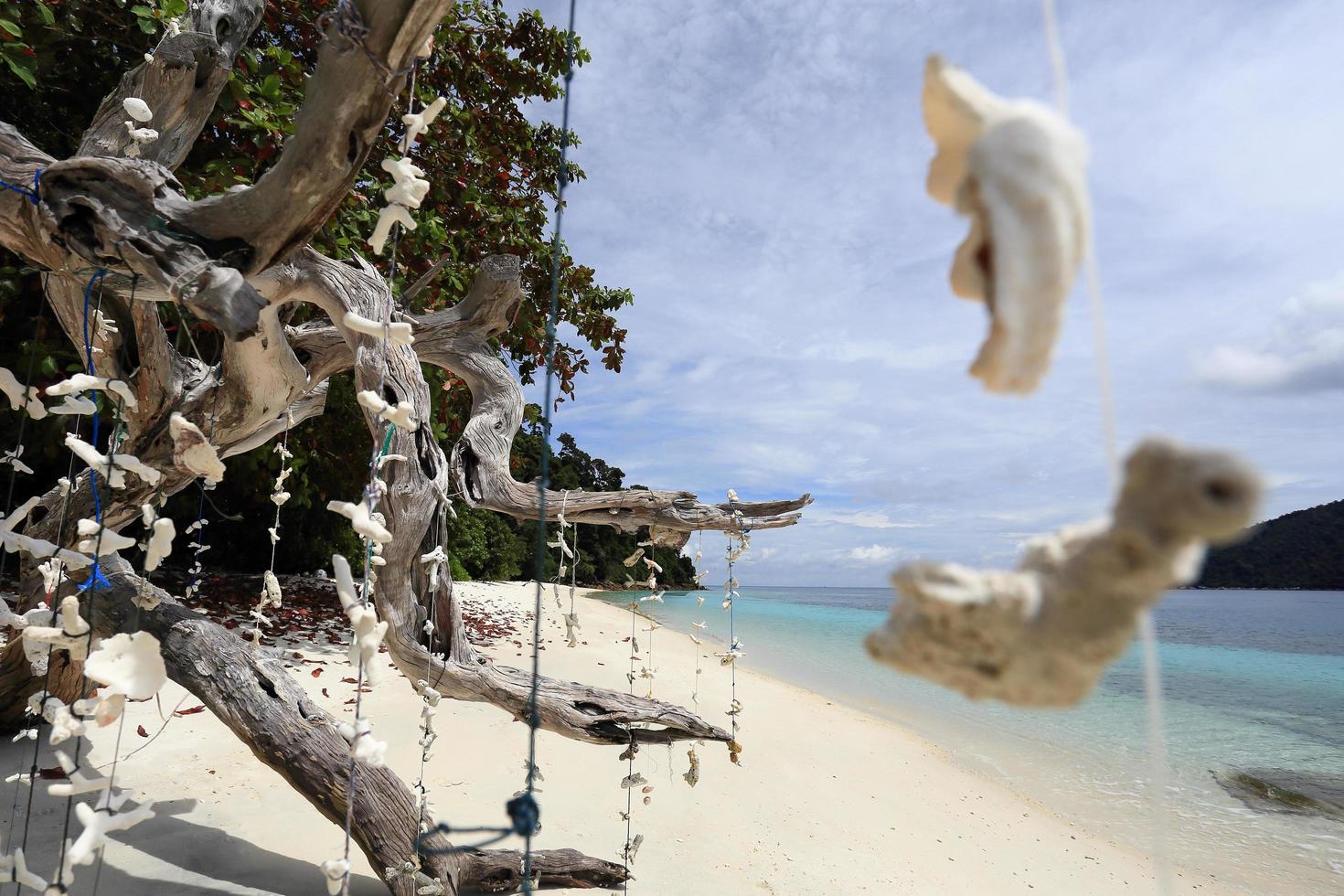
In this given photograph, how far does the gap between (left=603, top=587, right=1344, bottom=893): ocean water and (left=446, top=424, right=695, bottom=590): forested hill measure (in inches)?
145

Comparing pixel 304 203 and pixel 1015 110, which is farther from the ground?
pixel 304 203

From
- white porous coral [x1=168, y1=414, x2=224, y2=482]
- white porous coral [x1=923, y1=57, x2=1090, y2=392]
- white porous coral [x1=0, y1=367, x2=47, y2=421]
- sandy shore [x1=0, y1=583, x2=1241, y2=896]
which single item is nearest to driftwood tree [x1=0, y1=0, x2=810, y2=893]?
white porous coral [x1=0, y1=367, x2=47, y2=421]

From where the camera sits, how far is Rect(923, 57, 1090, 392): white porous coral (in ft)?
1.32

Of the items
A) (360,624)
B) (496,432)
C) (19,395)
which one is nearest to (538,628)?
(360,624)

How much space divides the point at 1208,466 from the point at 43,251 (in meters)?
2.45

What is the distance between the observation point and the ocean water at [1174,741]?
5.44m

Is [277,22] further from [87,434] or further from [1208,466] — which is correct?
[1208,466]

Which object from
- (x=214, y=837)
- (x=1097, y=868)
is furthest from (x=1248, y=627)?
(x=214, y=837)

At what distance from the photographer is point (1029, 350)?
16.1 inches

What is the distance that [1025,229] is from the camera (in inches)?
15.9

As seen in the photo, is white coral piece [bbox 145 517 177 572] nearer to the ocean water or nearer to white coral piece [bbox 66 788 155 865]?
white coral piece [bbox 66 788 155 865]

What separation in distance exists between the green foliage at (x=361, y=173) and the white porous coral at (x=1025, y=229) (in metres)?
2.79

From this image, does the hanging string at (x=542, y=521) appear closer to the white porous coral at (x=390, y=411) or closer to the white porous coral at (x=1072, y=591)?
the white porous coral at (x=390, y=411)

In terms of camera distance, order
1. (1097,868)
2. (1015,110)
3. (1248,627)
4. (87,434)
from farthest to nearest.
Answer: (1248,627)
(1097,868)
(87,434)
(1015,110)
